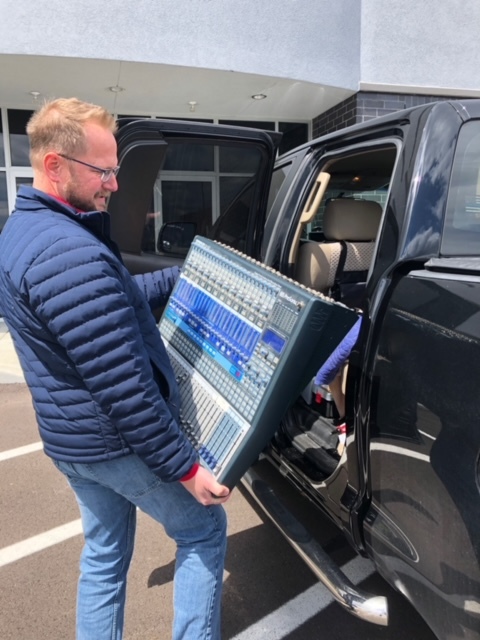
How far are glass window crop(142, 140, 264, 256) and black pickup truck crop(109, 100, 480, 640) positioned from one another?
0.05 m

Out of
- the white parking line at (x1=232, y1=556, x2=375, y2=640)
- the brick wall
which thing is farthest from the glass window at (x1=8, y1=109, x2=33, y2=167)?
the white parking line at (x1=232, y1=556, x2=375, y2=640)

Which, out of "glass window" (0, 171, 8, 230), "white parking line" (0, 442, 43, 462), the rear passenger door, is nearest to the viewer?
the rear passenger door

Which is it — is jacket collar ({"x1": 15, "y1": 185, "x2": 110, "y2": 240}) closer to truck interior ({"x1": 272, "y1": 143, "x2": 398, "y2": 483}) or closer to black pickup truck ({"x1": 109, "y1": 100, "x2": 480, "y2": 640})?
black pickup truck ({"x1": 109, "y1": 100, "x2": 480, "y2": 640})

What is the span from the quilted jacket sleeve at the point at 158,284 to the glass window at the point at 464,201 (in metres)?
1.08

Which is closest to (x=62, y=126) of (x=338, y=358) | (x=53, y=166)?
(x=53, y=166)

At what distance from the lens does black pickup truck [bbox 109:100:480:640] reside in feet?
4.60

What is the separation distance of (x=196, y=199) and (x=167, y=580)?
2.11m

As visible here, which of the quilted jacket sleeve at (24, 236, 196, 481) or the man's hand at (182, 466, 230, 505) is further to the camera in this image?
the man's hand at (182, 466, 230, 505)

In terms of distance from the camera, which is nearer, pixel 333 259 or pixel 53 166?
pixel 53 166

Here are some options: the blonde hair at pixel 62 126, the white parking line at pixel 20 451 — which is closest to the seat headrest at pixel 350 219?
the blonde hair at pixel 62 126

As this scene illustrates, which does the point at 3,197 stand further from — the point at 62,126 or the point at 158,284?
the point at 62,126

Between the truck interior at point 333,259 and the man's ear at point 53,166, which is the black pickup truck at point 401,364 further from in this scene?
the man's ear at point 53,166

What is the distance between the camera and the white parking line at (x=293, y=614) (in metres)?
2.16

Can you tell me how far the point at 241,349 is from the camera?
1.59 m
